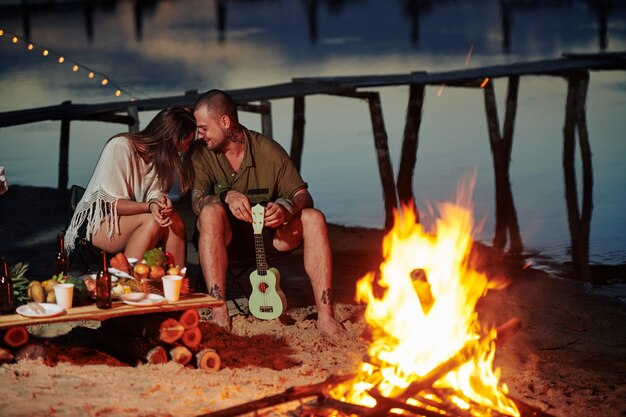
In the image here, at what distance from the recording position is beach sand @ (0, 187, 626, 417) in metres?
5.05

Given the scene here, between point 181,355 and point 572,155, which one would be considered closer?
point 181,355

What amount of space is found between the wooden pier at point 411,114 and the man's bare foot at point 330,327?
431 centimetres

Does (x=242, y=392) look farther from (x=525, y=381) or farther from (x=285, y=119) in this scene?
(x=285, y=119)

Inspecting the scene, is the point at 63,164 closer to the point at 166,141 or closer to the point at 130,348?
the point at 166,141

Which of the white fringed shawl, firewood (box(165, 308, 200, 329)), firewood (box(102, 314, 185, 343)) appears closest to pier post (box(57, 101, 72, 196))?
the white fringed shawl

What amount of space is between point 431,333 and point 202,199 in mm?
1627

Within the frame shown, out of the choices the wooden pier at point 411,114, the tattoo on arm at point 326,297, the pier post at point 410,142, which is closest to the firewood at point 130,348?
the tattoo on arm at point 326,297

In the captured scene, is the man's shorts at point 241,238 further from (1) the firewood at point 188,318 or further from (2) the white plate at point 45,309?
(2) the white plate at point 45,309

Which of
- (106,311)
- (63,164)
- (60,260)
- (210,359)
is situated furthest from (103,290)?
(63,164)

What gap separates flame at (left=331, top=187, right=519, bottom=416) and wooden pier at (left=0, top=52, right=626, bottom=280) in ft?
13.4

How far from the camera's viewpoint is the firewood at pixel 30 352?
548 cm

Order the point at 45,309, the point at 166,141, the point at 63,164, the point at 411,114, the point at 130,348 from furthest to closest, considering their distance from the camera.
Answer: the point at 411,114
the point at 63,164
the point at 166,141
the point at 130,348
the point at 45,309

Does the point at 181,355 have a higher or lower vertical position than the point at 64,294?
lower

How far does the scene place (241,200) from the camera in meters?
6.29
